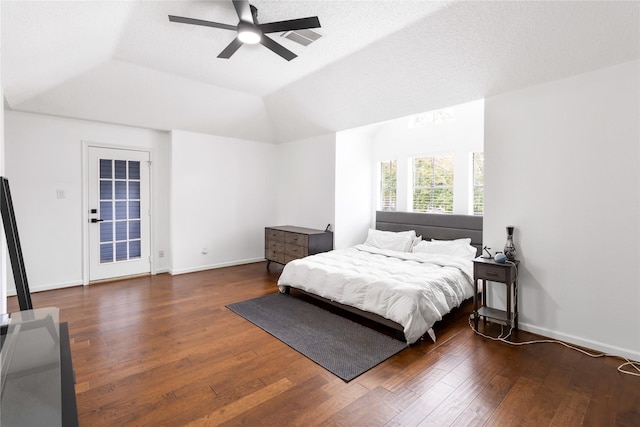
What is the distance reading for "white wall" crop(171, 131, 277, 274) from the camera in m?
5.42

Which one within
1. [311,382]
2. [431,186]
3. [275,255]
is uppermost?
[431,186]

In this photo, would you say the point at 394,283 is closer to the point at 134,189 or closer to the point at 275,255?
the point at 275,255

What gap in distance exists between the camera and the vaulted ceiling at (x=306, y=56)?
249cm

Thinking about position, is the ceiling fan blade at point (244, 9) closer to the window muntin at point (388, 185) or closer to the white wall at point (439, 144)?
the white wall at point (439, 144)

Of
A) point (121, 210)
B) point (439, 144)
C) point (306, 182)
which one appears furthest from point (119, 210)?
point (439, 144)

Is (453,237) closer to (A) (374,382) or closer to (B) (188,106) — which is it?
(A) (374,382)

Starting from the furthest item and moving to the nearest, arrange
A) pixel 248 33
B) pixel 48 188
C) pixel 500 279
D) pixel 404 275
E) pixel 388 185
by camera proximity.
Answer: pixel 388 185, pixel 48 188, pixel 404 275, pixel 500 279, pixel 248 33

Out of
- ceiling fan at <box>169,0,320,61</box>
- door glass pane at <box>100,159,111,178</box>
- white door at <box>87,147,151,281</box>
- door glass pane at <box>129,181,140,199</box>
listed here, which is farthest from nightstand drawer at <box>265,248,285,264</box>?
ceiling fan at <box>169,0,320,61</box>

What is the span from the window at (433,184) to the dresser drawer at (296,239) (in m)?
2.12

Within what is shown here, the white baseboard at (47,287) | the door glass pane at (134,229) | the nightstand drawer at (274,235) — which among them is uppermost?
the door glass pane at (134,229)

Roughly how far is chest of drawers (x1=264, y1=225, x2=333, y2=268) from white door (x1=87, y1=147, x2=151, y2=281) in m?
2.07

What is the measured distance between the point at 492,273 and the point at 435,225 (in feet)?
6.82

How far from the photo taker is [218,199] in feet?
19.4

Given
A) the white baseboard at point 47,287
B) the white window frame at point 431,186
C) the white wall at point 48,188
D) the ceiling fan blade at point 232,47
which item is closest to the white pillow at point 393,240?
the white window frame at point 431,186
